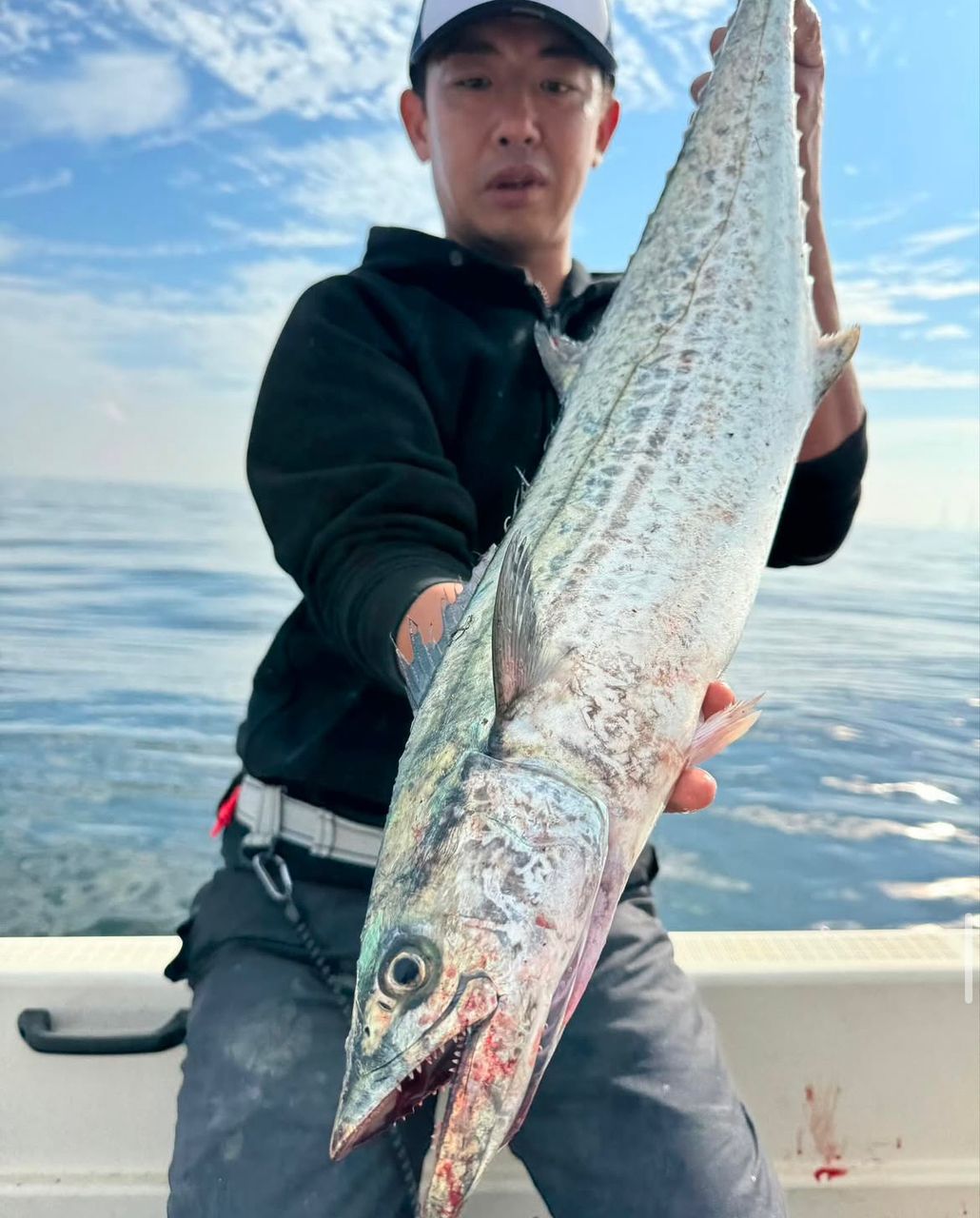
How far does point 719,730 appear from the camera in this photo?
4.08ft

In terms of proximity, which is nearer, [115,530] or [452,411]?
[452,411]

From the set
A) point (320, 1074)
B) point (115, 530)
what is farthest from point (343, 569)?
point (115, 530)

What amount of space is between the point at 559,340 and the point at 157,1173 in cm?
203

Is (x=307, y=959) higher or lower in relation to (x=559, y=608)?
A: lower

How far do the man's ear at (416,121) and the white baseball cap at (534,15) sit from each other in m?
0.15

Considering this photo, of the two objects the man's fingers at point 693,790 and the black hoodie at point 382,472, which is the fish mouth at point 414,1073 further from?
the black hoodie at point 382,472

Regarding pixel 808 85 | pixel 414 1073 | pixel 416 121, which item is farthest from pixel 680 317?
pixel 414 1073

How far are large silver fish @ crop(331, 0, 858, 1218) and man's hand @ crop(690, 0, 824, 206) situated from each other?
0.47ft

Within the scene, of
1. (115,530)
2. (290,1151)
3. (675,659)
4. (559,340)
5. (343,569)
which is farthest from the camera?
(115,530)

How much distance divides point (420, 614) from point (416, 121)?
1.49 m

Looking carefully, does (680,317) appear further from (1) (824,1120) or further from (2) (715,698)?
(1) (824,1120)

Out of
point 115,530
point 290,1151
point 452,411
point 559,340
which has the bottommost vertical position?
point 115,530

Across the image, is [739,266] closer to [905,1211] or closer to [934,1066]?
[934,1066]

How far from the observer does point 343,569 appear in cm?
166
